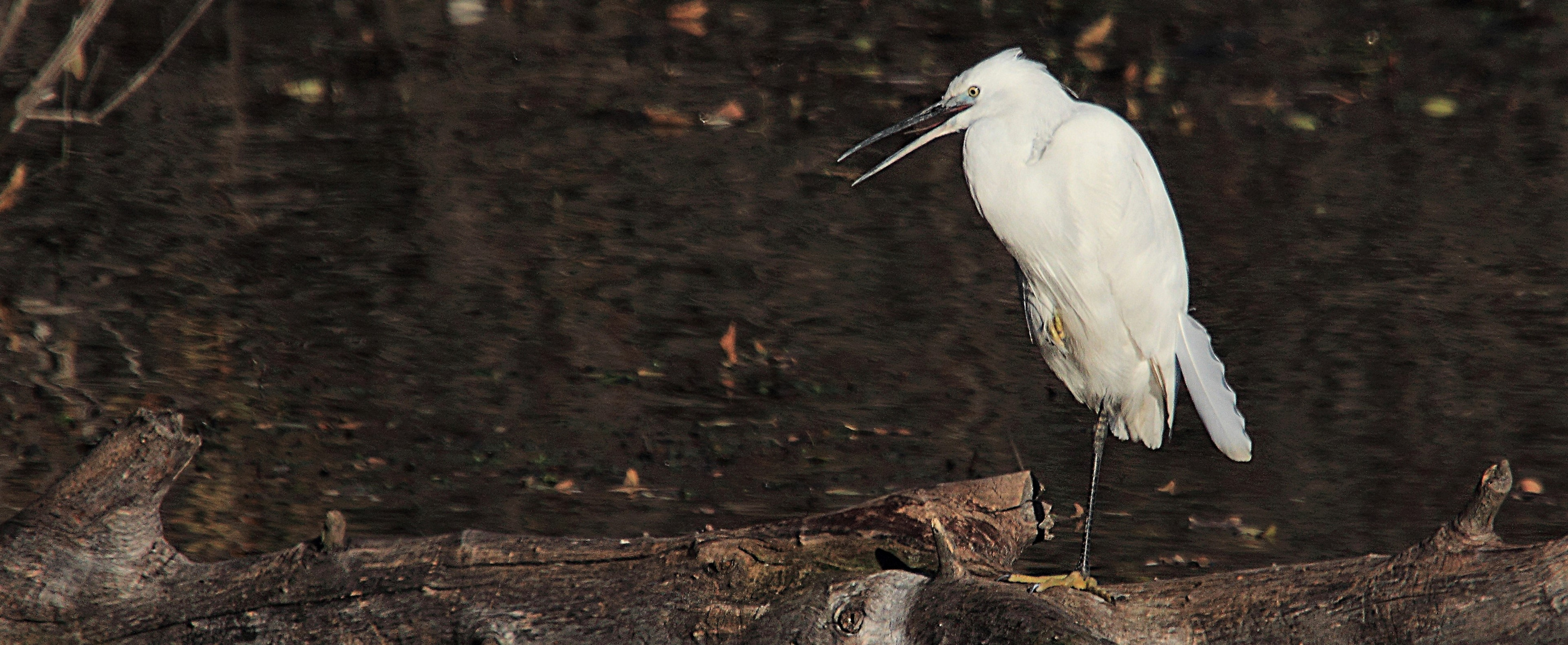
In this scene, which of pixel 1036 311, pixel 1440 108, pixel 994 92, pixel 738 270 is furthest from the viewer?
pixel 1440 108

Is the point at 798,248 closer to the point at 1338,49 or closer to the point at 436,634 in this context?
the point at 1338,49

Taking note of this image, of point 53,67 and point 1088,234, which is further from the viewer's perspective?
point 1088,234

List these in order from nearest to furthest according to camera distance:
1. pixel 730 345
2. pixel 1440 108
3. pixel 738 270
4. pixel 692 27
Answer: pixel 730 345, pixel 738 270, pixel 1440 108, pixel 692 27

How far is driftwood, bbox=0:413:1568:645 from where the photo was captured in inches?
91.0

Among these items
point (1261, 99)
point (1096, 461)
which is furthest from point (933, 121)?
point (1261, 99)

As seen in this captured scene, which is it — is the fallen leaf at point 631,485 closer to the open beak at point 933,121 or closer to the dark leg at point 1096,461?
the dark leg at point 1096,461

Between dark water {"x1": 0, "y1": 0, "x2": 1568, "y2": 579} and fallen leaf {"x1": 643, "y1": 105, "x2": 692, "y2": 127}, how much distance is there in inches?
0.7

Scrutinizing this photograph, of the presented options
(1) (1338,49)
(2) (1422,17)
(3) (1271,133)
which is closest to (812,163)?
(3) (1271,133)

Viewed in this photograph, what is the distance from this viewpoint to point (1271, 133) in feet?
17.7

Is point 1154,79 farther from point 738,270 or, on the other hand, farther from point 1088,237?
point 1088,237

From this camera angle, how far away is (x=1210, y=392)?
3.10m

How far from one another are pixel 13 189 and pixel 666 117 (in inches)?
103

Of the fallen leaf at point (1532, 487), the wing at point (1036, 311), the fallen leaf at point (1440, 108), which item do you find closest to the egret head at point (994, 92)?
the wing at point (1036, 311)

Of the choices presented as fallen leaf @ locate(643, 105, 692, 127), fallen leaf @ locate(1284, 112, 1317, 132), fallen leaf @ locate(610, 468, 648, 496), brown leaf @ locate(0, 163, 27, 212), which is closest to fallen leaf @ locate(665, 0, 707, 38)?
fallen leaf @ locate(643, 105, 692, 127)
